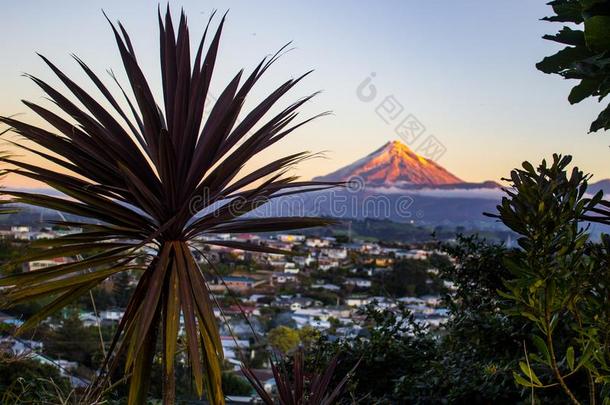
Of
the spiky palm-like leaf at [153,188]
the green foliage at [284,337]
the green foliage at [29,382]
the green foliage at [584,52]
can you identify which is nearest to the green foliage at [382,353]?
the green foliage at [284,337]

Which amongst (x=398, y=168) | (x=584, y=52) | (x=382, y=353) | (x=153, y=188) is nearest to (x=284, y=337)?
(x=382, y=353)

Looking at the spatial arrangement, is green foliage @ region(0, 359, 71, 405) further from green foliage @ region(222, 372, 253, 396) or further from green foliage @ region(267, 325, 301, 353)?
green foliage @ region(267, 325, 301, 353)

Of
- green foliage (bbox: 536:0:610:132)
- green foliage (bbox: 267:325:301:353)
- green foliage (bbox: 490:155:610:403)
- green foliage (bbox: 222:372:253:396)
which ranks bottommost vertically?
green foliage (bbox: 222:372:253:396)

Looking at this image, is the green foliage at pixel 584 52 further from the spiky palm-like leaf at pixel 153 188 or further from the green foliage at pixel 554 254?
the spiky palm-like leaf at pixel 153 188

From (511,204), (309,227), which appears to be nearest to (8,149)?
(309,227)

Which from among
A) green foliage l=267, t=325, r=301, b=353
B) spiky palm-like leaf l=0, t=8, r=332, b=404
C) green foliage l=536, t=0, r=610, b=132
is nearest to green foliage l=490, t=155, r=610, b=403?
green foliage l=536, t=0, r=610, b=132

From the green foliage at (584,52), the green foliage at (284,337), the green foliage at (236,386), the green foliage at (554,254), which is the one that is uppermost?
the green foliage at (584,52)
